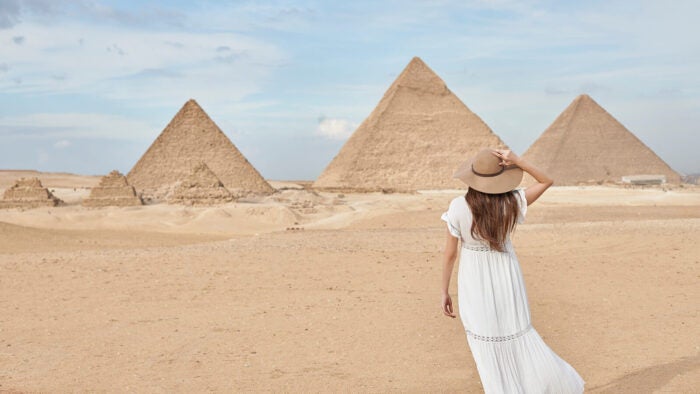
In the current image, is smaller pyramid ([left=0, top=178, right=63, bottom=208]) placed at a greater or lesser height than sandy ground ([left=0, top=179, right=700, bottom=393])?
greater

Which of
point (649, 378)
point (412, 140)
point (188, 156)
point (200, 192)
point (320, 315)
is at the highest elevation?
point (412, 140)

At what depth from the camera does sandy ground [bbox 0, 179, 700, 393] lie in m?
5.39

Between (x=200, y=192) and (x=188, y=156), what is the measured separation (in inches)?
605

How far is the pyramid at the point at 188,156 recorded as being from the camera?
46.0m

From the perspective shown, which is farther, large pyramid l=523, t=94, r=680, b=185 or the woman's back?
large pyramid l=523, t=94, r=680, b=185

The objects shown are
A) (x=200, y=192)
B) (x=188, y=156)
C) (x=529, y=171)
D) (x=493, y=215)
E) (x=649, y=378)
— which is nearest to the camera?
(x=493, y=215)

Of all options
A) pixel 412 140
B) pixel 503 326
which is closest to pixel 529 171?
pixel 503 326

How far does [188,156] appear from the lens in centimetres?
4722

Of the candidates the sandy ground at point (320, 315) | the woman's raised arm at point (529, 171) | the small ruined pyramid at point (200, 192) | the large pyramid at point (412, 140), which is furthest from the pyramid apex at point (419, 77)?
the woman's raised arm at point (529, 171)

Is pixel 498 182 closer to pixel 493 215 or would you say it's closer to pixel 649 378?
pixel 493 215

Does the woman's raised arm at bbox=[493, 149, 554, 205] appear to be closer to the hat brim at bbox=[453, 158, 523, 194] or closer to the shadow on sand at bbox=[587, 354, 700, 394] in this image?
the hat brim at bbox=[453, 158, 523, 194]

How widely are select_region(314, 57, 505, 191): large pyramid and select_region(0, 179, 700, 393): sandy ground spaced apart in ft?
178

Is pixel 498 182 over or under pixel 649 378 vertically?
over

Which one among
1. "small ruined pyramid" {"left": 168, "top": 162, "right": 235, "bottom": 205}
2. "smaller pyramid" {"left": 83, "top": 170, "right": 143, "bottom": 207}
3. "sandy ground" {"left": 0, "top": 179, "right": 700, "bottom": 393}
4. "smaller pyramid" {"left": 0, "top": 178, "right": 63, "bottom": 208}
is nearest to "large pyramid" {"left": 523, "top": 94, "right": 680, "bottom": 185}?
"small ruined pyramid" {"left": 168, "top": 162, "right": 235, "bottom": 205}
